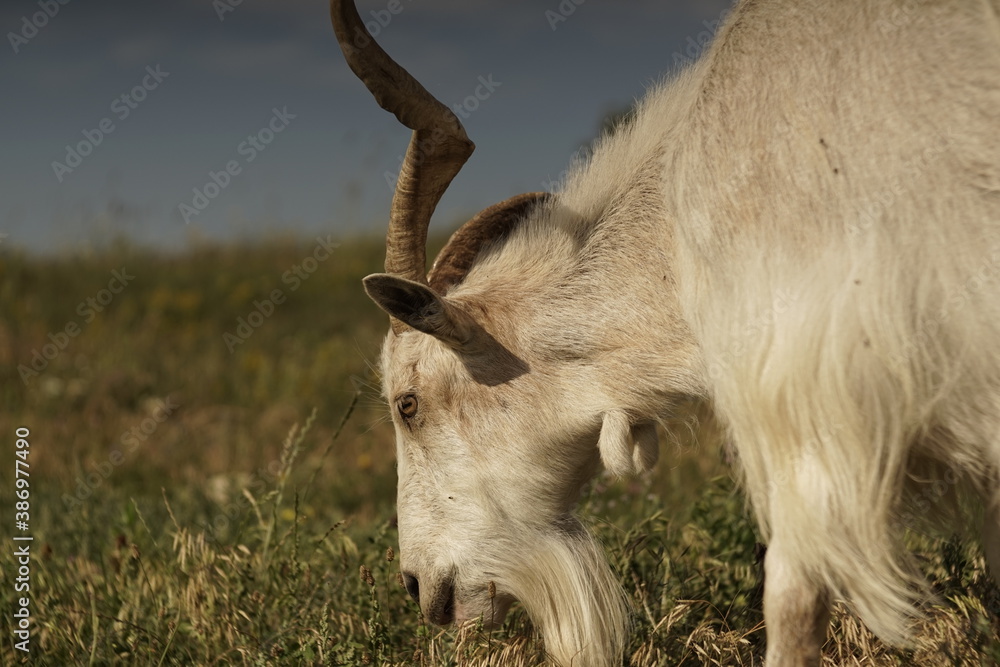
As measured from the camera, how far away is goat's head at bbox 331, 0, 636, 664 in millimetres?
3188

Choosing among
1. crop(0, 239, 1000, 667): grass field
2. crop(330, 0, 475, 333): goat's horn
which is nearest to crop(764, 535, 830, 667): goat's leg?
crop(0, 239, 1000, 667): grass field

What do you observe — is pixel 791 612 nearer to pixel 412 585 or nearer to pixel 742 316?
pixel 742 316

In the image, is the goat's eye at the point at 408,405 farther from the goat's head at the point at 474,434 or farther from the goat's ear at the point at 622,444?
the goat's ear at the point at 622,444

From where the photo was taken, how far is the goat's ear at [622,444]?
3.13 m

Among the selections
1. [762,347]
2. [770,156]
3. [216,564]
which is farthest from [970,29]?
[216,564]

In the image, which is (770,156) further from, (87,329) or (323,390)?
(87,329)

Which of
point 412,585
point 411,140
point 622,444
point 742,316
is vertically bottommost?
point 412,585

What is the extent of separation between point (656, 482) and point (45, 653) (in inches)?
128

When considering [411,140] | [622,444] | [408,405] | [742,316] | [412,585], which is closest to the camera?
[742,316]

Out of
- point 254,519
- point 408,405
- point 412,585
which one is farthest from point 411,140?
point 254,519

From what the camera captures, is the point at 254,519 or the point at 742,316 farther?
the point at 254,519

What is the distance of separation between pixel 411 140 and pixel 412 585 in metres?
1.51

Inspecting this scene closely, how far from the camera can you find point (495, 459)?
3.30 m

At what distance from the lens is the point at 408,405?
11.3 ft
